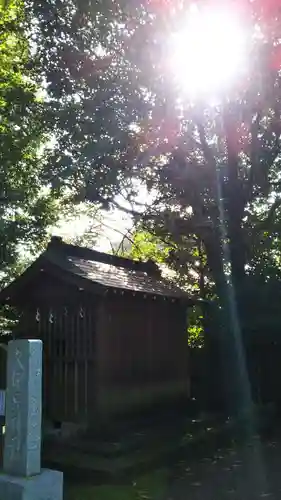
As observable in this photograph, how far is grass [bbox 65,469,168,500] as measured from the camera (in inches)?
310

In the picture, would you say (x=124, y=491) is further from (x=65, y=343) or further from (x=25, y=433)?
(x=65, y=343)

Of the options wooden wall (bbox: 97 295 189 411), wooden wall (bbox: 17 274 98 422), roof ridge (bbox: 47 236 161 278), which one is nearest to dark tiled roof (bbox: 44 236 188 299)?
roof ridge (bbox: 47 236 161 278)

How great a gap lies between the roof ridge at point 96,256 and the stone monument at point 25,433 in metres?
5.98

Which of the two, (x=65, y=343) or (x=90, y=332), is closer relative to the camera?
(x=90, y=332)

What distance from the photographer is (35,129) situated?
17.1 m

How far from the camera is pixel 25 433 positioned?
18.5 ft

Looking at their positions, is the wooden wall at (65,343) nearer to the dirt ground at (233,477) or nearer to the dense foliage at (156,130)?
the dirt ground at (233,477)

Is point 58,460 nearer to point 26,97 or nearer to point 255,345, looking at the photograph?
point 255,345

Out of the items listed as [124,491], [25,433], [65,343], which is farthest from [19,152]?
[25,433]

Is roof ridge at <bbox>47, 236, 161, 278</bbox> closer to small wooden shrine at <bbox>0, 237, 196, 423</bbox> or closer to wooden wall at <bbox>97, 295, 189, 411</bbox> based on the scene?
small wooden shrine at <bbox>0, 237, 196, 423</bbox>

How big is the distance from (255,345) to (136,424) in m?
5.79

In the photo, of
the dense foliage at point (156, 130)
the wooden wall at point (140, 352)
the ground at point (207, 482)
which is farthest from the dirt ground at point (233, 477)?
the dense foliage at point (156, 130)

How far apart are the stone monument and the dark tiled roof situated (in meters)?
4.14

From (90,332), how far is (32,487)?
16.5 feet
